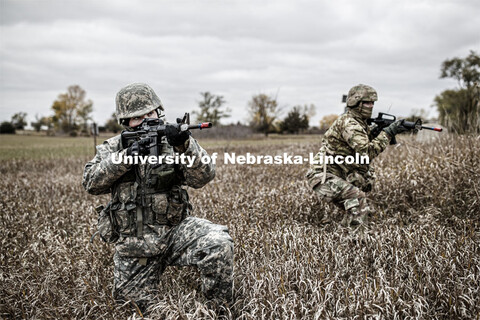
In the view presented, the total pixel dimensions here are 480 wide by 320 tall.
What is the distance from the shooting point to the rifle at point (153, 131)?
267 centimetres

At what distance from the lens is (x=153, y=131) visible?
291 centimetres

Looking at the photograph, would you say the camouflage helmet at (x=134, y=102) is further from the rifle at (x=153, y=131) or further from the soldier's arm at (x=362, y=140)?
the soldier's arm at (x=362, y=140)

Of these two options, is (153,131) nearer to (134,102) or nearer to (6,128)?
(134,102)

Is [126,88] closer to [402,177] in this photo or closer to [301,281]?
[301,281]

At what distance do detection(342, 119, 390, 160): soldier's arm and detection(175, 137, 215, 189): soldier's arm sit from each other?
231 centimetres

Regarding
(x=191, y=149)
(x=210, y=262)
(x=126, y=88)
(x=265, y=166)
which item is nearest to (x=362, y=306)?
(x=210, y=262)

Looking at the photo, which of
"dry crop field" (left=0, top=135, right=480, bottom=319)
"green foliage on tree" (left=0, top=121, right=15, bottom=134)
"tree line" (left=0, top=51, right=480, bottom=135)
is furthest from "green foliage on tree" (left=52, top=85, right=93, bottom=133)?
"dry crop field" (left=0, top=135, right=480, bottom=319)

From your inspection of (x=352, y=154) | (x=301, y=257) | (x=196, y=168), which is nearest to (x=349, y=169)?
(x=352, y=154)

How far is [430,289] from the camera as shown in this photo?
322 cm

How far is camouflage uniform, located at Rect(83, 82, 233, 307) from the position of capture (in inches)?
121

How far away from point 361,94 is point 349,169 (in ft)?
3.46

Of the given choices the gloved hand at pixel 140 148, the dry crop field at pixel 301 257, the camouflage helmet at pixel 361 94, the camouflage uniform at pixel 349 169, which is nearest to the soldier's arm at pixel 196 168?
the gloved hand at pixel 140 148

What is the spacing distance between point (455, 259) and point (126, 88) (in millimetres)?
3705

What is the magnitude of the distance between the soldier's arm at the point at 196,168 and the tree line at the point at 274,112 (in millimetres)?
4662
